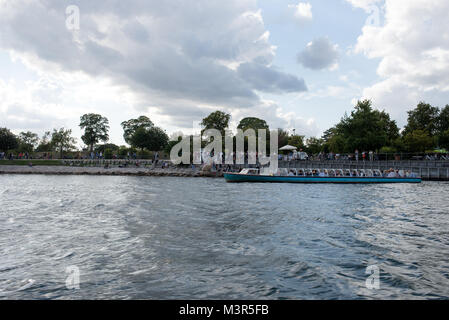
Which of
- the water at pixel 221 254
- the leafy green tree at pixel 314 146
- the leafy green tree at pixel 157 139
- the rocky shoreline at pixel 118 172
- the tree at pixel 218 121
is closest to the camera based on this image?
the water at pixel 221 254

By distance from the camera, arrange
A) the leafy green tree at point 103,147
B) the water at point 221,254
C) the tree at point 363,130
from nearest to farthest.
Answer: the water at point 221,254 → the tree at point 363,130 → the leafy green tree at point 103,147

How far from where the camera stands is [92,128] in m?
120

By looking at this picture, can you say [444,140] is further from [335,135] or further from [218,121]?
[218,121]

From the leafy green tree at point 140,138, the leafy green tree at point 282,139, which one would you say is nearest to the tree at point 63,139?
the leafy green tree at point 140,138

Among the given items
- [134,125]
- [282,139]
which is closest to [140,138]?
[134,125]

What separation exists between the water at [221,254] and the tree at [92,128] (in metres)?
109

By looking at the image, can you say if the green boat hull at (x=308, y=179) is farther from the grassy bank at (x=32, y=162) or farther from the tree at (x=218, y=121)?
the grassy bank at (x=32, y=162)

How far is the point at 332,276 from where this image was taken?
28.0ft

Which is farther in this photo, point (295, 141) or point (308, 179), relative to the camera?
point (295, 141)

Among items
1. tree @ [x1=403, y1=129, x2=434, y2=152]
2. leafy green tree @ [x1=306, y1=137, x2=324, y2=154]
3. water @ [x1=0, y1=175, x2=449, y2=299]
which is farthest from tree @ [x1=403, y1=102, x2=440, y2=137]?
water @ [x1=0, y1=175, x2=449, y2=299]

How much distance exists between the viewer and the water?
25.0 feet

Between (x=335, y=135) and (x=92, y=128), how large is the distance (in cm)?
8831

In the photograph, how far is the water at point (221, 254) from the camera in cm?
761
